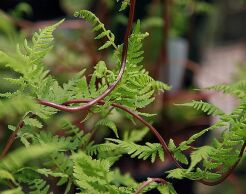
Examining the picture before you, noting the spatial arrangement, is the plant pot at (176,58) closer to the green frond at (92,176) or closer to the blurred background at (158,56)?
the blurred background at (158,56)

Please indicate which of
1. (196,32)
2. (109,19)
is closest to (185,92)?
(109,19)

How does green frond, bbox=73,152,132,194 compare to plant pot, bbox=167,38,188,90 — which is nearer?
green frond, bbox=73,152,132,194

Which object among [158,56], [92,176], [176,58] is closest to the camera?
[92,176]

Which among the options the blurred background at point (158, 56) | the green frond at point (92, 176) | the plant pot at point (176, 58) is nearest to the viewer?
the green frond at point (92, 176)

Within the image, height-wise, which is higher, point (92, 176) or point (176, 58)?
point (92, 176)

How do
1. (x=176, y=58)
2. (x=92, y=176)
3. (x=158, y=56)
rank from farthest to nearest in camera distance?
1. (x=176, y=58)
2. (x=158, y=56)
3. (x=92, y=176)

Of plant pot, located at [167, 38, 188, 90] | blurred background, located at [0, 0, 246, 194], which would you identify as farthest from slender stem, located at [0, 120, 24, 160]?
plant pot, located at [167, 38, 188, 90]

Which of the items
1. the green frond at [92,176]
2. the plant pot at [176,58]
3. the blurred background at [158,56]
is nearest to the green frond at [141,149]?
the green frond at [92,176]

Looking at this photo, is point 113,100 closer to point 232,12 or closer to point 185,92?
point 185,92

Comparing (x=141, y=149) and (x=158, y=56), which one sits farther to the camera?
(x=158, y=56)

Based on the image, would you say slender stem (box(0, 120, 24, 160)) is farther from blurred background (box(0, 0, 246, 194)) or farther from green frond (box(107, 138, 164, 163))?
blurred background (box(0, 0, 246, 194))

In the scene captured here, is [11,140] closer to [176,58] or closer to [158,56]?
[158,56]

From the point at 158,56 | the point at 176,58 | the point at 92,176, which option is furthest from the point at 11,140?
the point at 176,58
